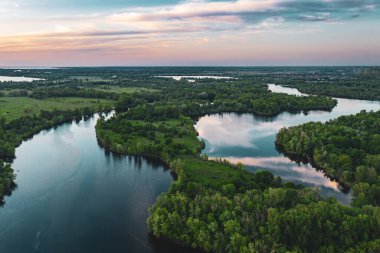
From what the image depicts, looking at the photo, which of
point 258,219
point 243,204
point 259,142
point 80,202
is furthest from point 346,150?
point 80,202

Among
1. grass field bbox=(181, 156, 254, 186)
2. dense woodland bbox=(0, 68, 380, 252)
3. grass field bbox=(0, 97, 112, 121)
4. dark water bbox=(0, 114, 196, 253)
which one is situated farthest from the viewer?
grass field bbox=(0, 97, 112, 121)

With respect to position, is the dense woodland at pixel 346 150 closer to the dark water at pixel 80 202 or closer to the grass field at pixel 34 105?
the dark water at pixel 80 202

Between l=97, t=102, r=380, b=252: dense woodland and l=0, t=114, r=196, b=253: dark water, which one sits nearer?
l=97, t=102, r=380, b=252: dense woodland

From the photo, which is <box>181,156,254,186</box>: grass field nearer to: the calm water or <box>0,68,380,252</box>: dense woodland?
<box>0,68,380,252</box>: dense woodland

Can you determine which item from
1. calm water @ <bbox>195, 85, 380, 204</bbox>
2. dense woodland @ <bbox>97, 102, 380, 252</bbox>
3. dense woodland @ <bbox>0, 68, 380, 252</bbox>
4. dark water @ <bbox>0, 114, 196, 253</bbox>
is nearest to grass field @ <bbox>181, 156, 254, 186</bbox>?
dense woodland @ <bbox>0, 68, 380, 252</bbox>

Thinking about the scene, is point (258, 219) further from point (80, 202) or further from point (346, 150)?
point (346, 150)
